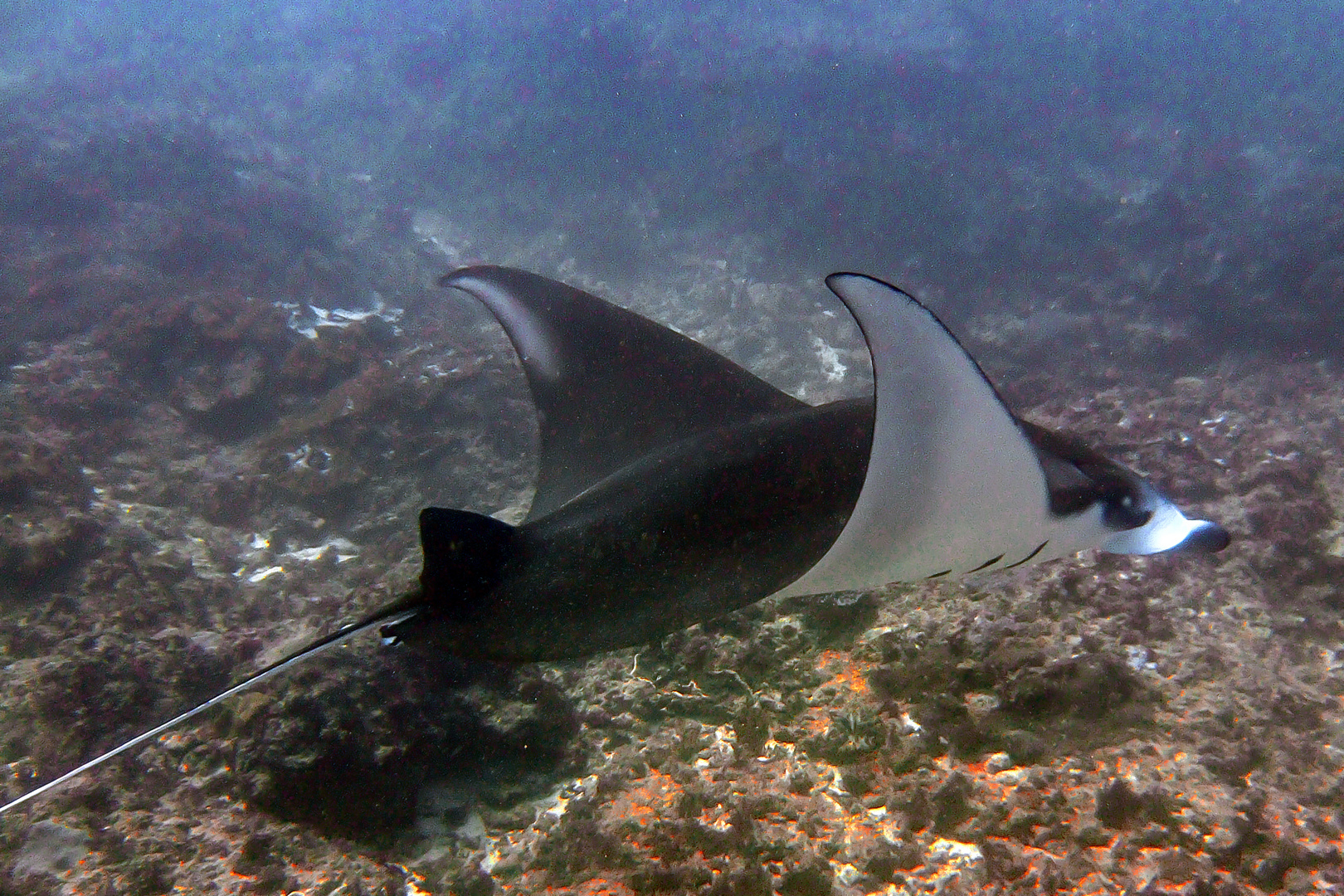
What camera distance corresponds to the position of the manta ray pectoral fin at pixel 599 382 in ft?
8.92

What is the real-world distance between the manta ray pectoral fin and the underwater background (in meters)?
1.25

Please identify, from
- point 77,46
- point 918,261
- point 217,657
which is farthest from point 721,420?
point 77,46

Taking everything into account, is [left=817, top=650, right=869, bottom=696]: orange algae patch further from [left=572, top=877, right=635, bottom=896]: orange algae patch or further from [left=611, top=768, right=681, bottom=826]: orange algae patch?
[left=572, top=877, right=635, bottom=896]: orange algae patch

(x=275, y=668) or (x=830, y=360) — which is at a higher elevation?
(x=830, y=360)

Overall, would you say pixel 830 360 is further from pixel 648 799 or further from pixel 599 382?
pixel 648 799

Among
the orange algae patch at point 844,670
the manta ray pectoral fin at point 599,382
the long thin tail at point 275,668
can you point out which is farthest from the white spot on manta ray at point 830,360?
the long thin tail at point 275,668

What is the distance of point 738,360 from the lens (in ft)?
34.4

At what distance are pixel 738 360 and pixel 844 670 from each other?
8003 millimetres

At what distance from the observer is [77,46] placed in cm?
2530

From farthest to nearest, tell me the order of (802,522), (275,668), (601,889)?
(601,889) → (802,522) → (275,668)

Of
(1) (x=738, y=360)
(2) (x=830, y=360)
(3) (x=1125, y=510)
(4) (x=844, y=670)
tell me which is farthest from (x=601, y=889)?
(2) (x=830, y=360)

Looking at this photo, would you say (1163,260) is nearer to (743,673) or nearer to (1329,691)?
(1329,691)

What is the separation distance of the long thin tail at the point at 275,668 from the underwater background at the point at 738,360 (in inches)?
48.8

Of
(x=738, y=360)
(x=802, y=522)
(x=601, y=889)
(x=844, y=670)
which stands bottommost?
(x=601, y=889)
